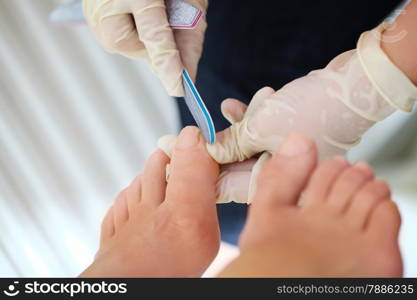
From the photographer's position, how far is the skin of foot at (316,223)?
23.1 inches

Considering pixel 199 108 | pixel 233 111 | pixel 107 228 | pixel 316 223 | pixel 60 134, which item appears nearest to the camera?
pixel 316 223

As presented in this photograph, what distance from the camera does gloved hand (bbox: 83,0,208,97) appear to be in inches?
30.2

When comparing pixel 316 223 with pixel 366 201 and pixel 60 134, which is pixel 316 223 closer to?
pixel 366 201

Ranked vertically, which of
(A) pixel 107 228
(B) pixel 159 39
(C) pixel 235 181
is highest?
(B) pixel 159 39

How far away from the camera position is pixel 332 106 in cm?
71

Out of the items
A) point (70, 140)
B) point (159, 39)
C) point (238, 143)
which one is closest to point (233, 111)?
point (238, 143)

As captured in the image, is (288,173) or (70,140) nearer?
(288,173)

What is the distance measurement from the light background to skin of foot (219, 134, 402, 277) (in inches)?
25.0

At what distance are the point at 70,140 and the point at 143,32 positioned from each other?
0.49 meters

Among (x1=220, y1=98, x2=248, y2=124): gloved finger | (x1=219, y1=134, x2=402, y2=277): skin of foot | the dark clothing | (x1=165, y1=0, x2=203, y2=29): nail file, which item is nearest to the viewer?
(x1=219, y1=134, x2=402, y2=277): skin of foot

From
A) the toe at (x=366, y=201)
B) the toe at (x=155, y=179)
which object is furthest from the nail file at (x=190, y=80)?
the toe at (x=366, y=201)

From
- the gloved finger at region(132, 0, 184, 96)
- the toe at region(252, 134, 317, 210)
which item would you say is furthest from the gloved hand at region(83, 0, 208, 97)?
the toe at region(252, 134, 317, 210)

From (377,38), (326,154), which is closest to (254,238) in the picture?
(326,154)

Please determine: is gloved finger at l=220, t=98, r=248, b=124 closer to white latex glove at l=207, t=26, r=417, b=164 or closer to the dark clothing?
white latex glove at l=207, t=26, r=417, b=164
